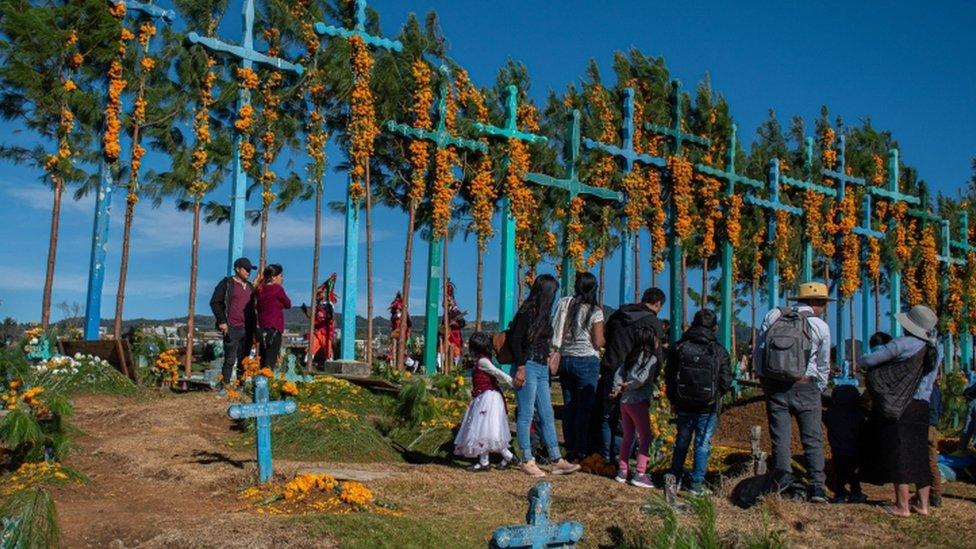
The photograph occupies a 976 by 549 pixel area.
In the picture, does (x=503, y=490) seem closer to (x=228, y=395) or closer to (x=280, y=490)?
(x=280, y=490)

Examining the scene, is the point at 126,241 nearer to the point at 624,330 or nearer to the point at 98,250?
the point at 98,250

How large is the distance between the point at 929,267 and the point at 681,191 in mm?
11483

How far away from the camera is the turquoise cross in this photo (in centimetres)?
1617

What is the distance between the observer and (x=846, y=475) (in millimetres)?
8250

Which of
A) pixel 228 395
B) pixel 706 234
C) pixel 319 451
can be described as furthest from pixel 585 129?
pixel 319 451

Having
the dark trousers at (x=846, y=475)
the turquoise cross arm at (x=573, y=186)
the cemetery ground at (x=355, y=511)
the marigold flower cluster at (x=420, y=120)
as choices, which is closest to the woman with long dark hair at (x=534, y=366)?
the cemetery ground at (x=355, y=511)

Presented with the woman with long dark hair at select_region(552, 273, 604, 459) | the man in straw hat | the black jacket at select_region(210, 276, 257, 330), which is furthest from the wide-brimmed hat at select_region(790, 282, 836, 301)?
the black jacket at select_region(210, 276, 257, 330)

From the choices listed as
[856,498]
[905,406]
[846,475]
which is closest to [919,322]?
[905,406]

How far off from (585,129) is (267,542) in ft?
48.0

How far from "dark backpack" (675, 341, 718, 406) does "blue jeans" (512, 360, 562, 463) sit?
1.19m

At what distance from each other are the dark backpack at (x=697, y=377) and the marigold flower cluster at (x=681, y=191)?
13265 mm

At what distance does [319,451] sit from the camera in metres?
9.59

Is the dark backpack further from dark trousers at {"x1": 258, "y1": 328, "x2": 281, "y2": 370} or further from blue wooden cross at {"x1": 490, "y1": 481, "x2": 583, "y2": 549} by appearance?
dark trousers at {"x1": 258, "y1": 328, "x2": 281, "y2": 370}

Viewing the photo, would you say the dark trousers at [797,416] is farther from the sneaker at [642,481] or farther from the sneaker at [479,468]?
the sneaker at [479,468]
